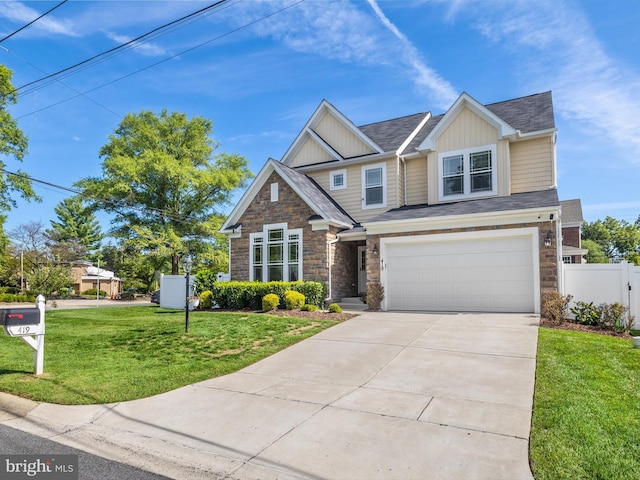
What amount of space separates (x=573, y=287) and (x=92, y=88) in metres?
16.8

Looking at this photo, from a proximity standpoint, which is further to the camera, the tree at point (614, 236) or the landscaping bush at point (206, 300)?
the tree at point (614, 236)

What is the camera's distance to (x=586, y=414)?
15.1 ft

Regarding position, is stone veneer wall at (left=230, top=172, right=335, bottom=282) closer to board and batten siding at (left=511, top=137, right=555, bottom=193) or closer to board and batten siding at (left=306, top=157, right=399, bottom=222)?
board and batten siding at (left=306, top=157, right=399, bottom=222)

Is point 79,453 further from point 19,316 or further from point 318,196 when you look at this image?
point 318,196

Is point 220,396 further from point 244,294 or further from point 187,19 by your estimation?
point 244,294

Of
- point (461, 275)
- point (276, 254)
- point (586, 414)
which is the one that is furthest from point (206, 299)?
point (586, 414)

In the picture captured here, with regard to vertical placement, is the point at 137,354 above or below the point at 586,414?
below

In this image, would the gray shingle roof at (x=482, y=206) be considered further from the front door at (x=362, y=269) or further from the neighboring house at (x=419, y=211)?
the front door at (x=362, y=269)

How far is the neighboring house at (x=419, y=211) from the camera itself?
12680mm

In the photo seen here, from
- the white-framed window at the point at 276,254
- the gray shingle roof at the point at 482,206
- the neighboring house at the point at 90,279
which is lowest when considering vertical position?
the neighboring house at the point at 90,279

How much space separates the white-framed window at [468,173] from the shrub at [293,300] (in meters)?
6.77

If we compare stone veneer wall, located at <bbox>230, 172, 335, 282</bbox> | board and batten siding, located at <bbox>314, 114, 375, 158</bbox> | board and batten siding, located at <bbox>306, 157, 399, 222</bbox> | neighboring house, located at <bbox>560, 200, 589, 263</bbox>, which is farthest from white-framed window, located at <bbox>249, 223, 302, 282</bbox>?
neighboring house, located at <bbox>560, 200, 589, 263</bbox>

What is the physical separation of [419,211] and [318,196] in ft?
13.8

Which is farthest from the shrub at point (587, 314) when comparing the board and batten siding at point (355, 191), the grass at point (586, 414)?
the board and batten siding at point (355, 191)
